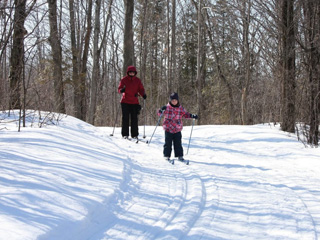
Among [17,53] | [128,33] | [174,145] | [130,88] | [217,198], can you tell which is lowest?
[217,198]

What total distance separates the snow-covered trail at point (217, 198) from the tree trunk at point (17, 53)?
9.72 feet

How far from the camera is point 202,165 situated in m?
5.61

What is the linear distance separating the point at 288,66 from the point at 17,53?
820cm

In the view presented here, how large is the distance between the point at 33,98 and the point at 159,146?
3615 mm

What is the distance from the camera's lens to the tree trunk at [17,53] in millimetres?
5800

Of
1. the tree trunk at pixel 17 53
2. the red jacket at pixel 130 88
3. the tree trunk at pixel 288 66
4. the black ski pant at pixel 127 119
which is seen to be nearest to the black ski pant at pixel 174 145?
the black ski pant at pixel 127 119

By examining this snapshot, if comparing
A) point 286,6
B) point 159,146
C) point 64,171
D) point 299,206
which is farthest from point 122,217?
point 286,6

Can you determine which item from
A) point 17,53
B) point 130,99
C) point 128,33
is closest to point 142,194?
point 130,99

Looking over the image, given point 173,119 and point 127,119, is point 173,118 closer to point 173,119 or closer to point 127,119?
point 173,119

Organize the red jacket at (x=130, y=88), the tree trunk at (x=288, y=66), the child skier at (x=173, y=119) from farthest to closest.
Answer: the tree trunk at (x=288, y=66)
the red jacket at (x=130, y=88)
the child skier at (x=173, y=119)

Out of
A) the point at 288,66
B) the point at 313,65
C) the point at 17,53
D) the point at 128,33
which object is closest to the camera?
the point at 313,65

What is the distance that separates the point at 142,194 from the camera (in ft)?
12.0

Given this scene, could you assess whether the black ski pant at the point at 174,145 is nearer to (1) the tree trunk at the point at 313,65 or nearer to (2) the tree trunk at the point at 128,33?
(1) the tree trunk at the point at 313,65

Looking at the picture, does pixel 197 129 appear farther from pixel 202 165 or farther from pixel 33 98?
pixel 33 98
